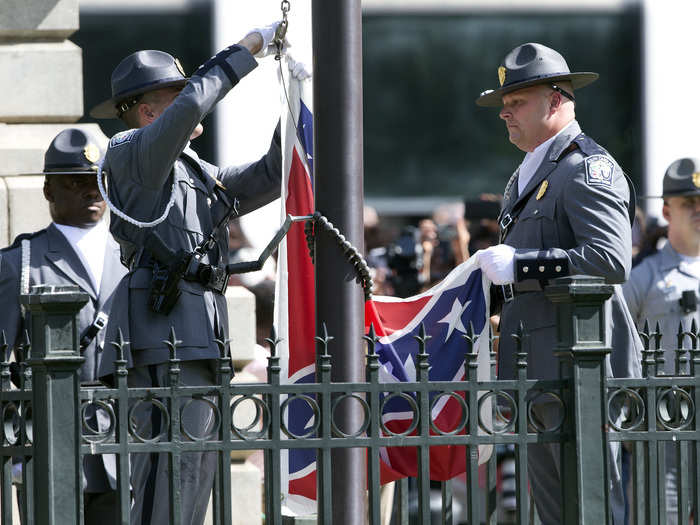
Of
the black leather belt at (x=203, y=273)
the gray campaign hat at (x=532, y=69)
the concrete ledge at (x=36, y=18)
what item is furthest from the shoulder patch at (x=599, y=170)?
the concrete ledge at (x=36, y=18)

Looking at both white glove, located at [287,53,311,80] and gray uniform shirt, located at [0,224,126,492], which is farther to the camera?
gray uniform shirt, located at [0,224,126,492]

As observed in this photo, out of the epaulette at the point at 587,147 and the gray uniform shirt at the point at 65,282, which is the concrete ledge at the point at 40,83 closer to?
the gray uniform shirt at the point at 65,282

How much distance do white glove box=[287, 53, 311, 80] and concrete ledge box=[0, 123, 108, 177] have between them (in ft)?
4.80

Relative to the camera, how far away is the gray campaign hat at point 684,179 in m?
7.20

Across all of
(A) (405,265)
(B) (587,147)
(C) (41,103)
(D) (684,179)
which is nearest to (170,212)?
(B) (587,147)

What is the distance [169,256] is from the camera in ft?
15.3

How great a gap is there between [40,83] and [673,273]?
3284 mm

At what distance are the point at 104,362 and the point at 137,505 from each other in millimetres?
512

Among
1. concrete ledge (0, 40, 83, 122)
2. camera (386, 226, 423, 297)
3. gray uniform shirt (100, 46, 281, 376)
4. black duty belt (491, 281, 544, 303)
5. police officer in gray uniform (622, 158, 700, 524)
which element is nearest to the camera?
gray uniform shirt (100, 46, 281, 376)

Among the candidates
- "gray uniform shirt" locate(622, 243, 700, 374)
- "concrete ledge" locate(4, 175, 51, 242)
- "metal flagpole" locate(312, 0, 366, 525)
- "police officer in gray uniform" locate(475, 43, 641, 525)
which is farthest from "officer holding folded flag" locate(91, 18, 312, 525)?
"gray uniform shirt" locate(622, 243, 700, 374)

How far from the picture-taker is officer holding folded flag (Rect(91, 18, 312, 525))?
4539 mm

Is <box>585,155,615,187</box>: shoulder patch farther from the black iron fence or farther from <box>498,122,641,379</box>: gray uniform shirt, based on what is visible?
the black iron fence

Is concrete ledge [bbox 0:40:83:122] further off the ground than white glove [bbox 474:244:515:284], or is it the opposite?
concrete ledge [bbox 0:40:83:122]

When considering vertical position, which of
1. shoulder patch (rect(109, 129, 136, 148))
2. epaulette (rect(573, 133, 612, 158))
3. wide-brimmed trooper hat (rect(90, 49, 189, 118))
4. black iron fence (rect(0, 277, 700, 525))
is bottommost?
black iron fence (rect(0, 277, 700, 525))
